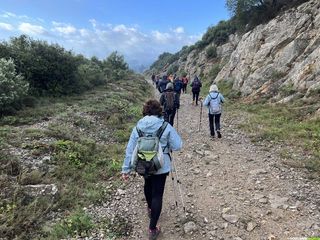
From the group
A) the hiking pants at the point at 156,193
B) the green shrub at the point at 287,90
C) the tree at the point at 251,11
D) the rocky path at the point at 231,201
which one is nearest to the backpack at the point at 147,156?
the hiking pants at the point at 156,193

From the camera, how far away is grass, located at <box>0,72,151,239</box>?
23.5 ft

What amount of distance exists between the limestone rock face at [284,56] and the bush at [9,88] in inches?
551

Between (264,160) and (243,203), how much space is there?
3.39m

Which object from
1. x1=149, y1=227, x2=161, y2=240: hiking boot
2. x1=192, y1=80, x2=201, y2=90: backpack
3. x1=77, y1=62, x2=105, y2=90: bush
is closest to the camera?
x1=149, y1=227, x2=161, y2=240: hiking boot

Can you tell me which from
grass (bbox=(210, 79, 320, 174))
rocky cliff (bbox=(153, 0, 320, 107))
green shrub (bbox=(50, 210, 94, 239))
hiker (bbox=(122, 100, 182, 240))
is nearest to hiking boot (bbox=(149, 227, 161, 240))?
hiker (bbox=(122, 100, 182, 240))

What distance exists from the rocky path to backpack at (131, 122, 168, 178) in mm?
1600

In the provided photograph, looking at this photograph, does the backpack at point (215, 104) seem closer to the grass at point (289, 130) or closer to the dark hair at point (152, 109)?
the grass at point (289, 130)

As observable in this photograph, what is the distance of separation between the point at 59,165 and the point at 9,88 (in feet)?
27.3

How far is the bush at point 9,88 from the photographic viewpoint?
Result: 52.5 ft

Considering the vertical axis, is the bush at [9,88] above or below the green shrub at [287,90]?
above

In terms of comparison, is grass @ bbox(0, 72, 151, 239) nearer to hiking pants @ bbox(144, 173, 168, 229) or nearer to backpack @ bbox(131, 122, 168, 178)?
hiking pants @ bbox(144, 173, 168, 229)

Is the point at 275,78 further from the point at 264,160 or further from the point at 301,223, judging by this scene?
the point at 301,223

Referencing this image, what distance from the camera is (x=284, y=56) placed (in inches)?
902

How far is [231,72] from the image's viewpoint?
33.7 meters
